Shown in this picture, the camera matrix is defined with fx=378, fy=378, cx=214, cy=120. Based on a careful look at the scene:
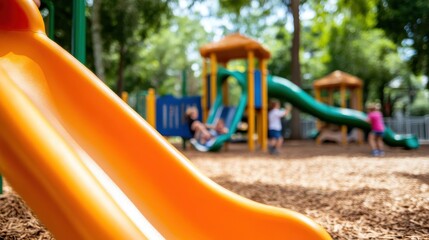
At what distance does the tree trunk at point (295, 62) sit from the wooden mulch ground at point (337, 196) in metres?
9.90

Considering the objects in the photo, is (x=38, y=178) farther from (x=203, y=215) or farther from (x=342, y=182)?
(x=342, y=182)

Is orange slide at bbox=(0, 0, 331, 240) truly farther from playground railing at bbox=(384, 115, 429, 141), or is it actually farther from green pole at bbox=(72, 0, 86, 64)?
playground railing at bbox=(384, 115, 429, 141)

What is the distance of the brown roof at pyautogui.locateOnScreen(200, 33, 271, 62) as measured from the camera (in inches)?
414

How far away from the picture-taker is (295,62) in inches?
637

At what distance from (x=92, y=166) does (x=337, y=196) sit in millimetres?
2741

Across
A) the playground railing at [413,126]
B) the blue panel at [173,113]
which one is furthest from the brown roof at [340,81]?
the blue panel at [173,113]

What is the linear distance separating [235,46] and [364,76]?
16.2m

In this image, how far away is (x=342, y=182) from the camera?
496 centimetres

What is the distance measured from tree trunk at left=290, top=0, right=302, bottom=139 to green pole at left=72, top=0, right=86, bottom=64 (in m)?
13.2

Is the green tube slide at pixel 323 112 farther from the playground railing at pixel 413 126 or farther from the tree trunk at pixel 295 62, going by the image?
the playground railing at pixel 413 126

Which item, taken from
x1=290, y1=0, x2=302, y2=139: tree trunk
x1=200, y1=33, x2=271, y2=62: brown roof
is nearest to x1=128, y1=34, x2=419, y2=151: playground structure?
x1=200, y1=33, x2=271, y2=62: brown roof

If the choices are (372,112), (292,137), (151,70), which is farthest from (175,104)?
(151,70)

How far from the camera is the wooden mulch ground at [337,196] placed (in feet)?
8.87

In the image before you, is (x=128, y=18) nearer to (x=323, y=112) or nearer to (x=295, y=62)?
(x=295, y=62)
